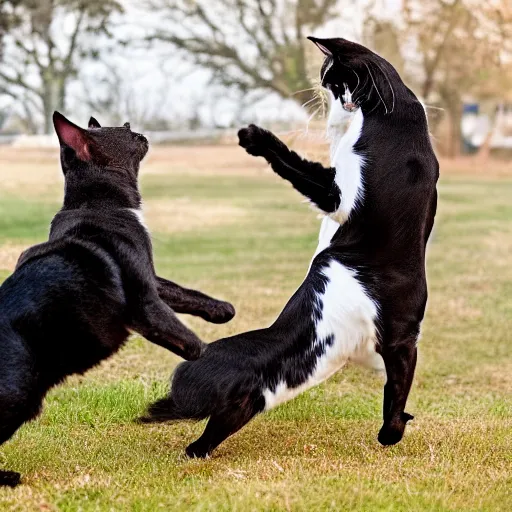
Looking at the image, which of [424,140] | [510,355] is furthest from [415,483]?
[510,355]

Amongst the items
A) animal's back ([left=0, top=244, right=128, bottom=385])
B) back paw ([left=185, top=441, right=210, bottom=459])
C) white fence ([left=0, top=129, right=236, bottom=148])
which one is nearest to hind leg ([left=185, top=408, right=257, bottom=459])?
back paw ([left=185, top=441, right=210, bottom=459])

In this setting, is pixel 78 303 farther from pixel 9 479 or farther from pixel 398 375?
pixel 398 375

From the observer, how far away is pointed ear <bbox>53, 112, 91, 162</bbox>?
12.8 feet

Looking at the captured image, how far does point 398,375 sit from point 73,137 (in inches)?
68.8

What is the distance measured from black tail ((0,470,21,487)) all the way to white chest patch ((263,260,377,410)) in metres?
1.09

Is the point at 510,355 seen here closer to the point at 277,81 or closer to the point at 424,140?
the point at 424,140

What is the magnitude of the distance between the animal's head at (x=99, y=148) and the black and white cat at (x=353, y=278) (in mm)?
512

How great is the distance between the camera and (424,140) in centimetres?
404

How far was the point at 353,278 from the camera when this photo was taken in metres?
3.99

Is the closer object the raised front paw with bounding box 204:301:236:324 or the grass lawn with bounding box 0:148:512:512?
the grass lawn with bounding box 0:148:512:512

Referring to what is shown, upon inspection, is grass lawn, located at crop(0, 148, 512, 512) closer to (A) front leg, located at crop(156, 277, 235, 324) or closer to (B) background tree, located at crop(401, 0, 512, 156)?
(A) front leg, located at crop(156, 277, 235, 324)

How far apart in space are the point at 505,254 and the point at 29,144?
9.67 meters

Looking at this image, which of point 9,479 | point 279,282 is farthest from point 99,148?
point 279,282

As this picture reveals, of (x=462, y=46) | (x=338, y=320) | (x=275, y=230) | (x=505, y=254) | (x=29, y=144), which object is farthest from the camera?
(x=462, y=46)
